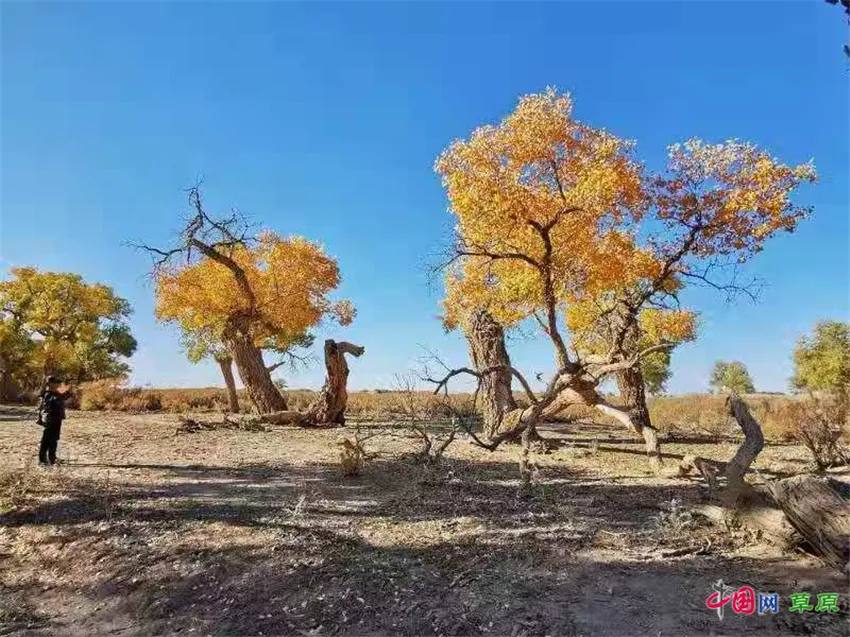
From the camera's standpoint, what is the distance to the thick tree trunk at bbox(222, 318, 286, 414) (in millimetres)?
22938

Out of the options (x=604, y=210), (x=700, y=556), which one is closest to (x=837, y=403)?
(x=604, y=210)

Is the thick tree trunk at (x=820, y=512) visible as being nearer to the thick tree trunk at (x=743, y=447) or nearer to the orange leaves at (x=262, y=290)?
the thick tree trunk at (x=743, y=447)

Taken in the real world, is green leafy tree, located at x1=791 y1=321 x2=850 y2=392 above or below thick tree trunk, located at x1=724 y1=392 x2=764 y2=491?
above

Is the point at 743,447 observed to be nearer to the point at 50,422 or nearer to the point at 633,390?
the point at 633,390

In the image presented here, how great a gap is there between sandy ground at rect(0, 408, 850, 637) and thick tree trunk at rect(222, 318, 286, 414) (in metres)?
11.8

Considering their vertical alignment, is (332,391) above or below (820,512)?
above

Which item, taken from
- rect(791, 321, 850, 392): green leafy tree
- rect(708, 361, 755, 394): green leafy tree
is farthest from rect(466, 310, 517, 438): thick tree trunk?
rect(708, 361, 755, 394): green leafy tree

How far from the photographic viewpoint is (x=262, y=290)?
84.0 ft

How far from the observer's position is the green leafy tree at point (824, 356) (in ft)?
112

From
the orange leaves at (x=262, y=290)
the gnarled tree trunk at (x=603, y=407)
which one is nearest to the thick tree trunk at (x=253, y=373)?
the orange leaves at (x=262, y=290)

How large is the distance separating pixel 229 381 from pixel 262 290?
6691mm

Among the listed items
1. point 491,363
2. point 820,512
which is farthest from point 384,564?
point 491,363

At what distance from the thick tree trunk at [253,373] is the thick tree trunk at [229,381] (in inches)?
218

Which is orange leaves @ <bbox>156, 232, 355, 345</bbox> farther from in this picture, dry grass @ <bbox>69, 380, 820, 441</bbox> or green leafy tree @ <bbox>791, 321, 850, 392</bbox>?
green leafy tree @ <bbox>791, 321, 850, 392</bbox>
